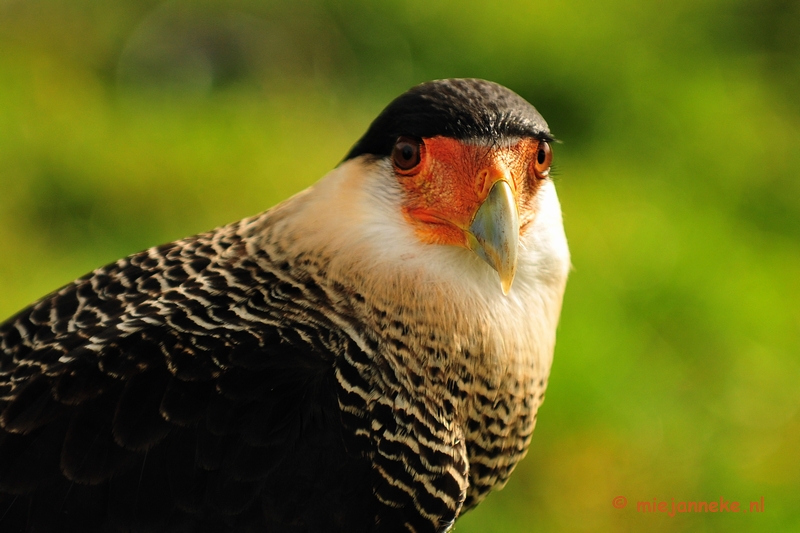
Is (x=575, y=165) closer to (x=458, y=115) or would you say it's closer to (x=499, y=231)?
(x=458, y=115)

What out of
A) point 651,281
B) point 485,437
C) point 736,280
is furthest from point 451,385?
point 736,280

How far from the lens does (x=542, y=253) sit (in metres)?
2.21

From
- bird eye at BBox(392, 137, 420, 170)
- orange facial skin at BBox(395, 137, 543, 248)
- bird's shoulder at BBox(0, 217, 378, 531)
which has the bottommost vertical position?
bird's shoulder at BBox(0, 217, 378, 531)

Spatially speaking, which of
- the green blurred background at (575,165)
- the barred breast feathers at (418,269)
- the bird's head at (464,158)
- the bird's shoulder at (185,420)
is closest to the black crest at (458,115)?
the bird's head at (464,158)

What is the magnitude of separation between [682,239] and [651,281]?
449 mm

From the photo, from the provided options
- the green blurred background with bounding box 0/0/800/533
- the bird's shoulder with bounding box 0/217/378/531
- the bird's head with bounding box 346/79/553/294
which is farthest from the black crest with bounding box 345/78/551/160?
the green blurred background with bounding box 0/0/800/533

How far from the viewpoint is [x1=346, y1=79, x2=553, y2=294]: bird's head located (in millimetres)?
2033

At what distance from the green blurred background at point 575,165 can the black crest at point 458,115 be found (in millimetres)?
2011

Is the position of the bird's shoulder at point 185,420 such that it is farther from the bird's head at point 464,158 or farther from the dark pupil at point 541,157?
the dark pupil at point 541,157

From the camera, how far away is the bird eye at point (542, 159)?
2164mm

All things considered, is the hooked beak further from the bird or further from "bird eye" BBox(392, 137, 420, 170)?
"bird eye" BBox(392, 137, 420, 170)

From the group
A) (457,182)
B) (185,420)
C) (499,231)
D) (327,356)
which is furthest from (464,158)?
(185,420)

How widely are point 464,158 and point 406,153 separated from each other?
0.48 feet

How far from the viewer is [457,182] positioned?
81.8 inches
